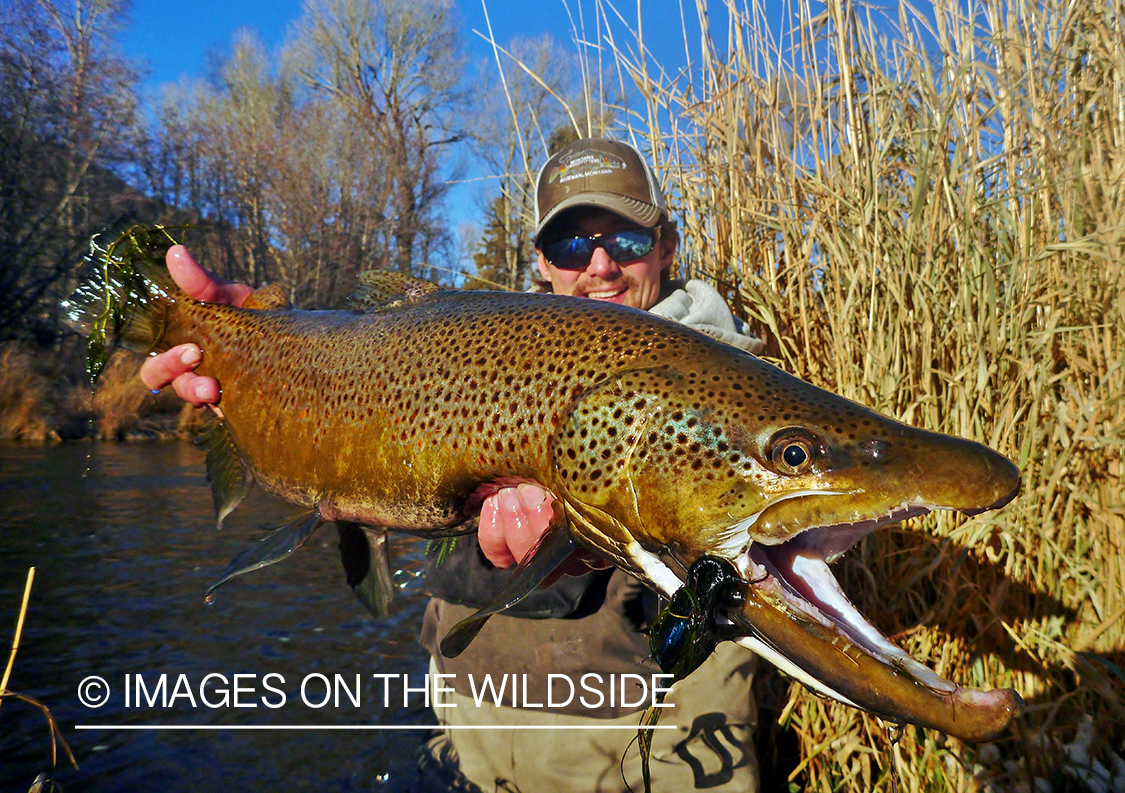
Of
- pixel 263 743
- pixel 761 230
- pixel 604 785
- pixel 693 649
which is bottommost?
pixel 263 743

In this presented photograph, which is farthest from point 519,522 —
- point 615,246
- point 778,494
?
point 615,246

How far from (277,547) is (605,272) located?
177 cm

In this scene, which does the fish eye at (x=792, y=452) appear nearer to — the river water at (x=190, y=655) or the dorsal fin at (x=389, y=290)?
the dorsal fin at (x=389, y=290)

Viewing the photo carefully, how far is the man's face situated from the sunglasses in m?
0.02

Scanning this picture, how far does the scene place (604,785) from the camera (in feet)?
8.20

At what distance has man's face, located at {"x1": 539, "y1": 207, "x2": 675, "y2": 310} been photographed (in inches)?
120

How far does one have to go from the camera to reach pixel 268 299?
2.40 metres

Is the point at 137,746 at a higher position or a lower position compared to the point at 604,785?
lower

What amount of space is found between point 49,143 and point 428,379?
17.3m

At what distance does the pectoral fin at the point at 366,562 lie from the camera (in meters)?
2.01

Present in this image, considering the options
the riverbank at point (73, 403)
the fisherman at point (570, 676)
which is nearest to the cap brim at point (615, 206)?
the fisherman at point (570, 676)

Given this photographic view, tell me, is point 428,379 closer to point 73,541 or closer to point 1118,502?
point 1118,502

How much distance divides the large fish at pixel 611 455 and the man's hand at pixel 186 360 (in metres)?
0.09

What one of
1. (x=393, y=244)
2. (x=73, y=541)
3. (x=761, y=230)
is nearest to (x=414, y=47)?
(x=393, y=244)
